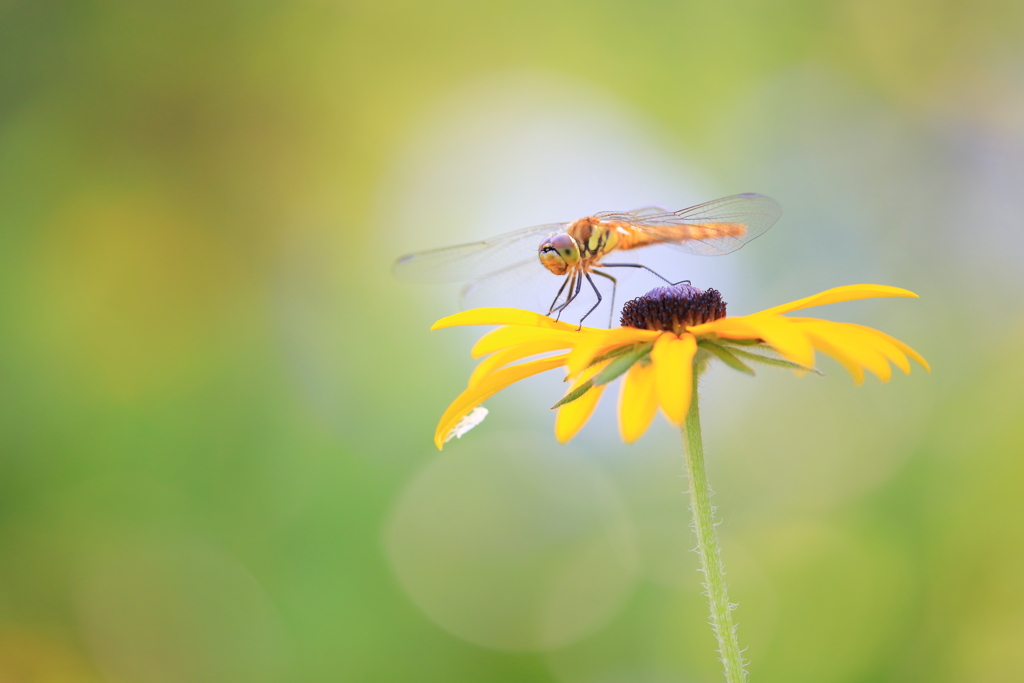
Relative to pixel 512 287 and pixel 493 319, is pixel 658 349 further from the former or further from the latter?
pixel 512 287

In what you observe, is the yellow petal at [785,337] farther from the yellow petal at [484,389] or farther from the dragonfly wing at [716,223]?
the dragonfly wing at [716,223]

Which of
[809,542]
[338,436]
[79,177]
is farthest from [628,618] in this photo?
[79,177]

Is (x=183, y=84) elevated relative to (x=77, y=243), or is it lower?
elevated

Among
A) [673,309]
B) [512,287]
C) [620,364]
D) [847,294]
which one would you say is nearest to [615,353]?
[620,364]

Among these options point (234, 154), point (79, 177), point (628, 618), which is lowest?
point (628, 618)

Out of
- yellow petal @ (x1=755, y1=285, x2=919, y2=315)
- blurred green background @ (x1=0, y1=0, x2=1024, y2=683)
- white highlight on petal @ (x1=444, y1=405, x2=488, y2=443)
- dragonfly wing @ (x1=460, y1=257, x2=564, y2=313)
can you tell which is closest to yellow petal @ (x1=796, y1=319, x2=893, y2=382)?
yellow petal @ (x1=755, y1=285, x2=919, y2=315)

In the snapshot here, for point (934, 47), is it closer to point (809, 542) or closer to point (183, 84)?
point (809, 542)
